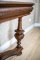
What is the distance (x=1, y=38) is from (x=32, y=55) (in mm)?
669

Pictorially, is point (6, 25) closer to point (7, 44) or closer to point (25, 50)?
point (7, 44)

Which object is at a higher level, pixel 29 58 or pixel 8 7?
pixel 8 7

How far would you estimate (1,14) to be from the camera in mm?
1157

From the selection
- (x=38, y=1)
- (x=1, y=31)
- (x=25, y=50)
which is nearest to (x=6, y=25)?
(x=1, y=31)

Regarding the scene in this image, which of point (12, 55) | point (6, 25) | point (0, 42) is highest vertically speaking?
point (6, 25)

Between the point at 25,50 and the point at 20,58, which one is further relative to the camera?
the point at 25,50

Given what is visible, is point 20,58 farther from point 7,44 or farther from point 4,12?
point 4,12

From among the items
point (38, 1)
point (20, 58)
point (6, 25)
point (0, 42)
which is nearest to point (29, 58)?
point (20, 58)

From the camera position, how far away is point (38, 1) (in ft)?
18.1

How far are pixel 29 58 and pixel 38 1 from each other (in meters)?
3.74

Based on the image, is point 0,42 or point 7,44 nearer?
point 0,42

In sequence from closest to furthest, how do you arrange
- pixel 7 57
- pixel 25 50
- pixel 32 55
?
pixel 7 57, pixel 32 55, pixel 25 50

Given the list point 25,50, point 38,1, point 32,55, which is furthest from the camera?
point 38,1

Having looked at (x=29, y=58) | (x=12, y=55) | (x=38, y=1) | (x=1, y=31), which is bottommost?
(x=29, y=58)
